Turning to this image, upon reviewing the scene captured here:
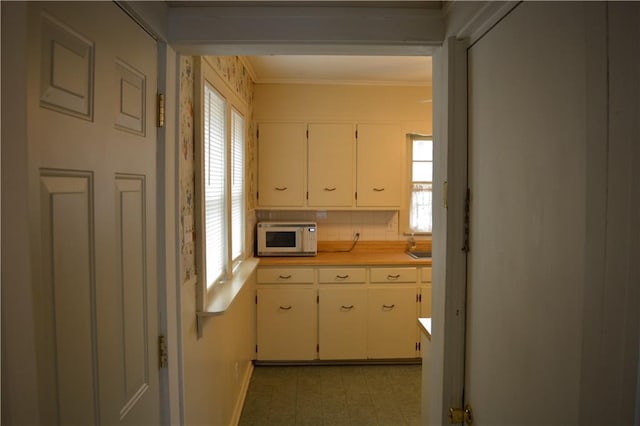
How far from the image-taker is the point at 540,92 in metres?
0.77

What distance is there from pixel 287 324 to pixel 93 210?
2.66m

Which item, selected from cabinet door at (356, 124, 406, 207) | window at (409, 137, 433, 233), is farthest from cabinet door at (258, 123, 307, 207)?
window at (409, 137, 433, 233)

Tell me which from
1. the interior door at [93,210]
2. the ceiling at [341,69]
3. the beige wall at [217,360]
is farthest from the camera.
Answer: the ceiling at [341,69]

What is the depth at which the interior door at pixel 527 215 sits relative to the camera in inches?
26.6

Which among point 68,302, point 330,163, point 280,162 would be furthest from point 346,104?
point 68,302

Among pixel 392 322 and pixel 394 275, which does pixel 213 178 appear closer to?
pixel 394 275

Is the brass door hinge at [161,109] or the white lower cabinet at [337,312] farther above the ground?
the brass door hinge at [161,109]

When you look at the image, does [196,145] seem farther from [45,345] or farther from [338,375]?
[338,375]

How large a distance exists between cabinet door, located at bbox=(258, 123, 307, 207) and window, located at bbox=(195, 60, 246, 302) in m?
0.69

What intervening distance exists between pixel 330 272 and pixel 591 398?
2643mm

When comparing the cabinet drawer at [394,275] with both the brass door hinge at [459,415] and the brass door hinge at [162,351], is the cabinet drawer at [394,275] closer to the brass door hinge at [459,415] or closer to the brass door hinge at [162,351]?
the brass door hinge at [459,415]

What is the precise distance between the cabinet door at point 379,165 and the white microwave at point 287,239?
554 mm

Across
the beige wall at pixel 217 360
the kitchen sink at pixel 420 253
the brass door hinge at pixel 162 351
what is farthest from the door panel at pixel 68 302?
the kitchen sink at pixel 420 253

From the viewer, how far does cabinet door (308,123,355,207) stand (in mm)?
3430
